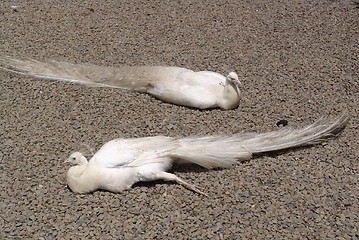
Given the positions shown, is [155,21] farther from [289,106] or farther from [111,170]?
[111,170]

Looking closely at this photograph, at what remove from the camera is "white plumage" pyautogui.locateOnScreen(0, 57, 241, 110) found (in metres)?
4.22

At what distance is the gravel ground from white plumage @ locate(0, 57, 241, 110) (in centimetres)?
9

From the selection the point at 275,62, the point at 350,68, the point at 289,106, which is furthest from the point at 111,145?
the point at 350,68

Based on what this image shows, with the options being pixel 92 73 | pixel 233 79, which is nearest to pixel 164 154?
pixel 233 79

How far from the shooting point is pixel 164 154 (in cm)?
351

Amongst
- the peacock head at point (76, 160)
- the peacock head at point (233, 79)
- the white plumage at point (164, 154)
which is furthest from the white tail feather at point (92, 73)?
the peacock head at point (76, 160)

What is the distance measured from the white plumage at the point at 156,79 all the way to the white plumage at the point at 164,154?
0.57 m

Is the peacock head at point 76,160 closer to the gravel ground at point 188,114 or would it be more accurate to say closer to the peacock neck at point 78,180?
the peacock neck at point 78,180

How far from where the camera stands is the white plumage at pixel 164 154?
3383mm

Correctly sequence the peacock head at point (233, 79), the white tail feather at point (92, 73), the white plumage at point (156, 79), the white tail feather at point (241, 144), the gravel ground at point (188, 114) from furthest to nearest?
the white tail feather at point (92, 73)
the white plumage at point (156, 79)
the peacock head at point (233, 79)
the white tail feather at point (241, 144)
the gravel ground at point (188, 114)

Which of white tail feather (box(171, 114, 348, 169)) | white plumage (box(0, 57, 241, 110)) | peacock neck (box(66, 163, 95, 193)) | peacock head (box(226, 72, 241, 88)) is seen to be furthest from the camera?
white plumage (box(0, 57, 241, 110))

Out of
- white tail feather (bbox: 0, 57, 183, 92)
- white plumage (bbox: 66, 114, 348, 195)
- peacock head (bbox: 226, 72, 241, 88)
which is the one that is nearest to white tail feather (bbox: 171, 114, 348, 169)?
white plumage (bbox: 66, 114, 348, 195)

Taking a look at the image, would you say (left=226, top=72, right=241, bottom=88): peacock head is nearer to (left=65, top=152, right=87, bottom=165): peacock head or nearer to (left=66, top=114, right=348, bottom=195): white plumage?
(left=66, top=114, right=348, bottom=195): white plumage

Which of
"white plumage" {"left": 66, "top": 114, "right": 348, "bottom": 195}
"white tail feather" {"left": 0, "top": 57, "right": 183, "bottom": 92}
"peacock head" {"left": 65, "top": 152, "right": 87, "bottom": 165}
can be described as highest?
"white plumage" {"left": 66, "top": 114, "right": 348, "bottom": 195}
